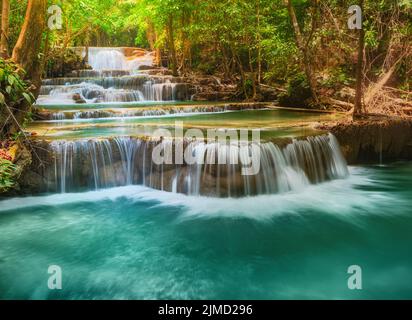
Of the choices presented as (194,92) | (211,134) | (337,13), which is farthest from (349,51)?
(211,134)

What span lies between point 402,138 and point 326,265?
6.50m

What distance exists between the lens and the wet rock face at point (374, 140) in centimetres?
923

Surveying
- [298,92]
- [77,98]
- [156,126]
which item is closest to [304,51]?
[298,92]

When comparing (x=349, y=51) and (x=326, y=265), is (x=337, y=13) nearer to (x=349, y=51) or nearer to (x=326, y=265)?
(x=349, y=51)

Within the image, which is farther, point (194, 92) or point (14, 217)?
point (194, 92)

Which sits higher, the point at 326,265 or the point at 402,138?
the point at 402,138

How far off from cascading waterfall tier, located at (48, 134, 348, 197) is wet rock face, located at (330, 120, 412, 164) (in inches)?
67.9

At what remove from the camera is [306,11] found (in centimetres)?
1548

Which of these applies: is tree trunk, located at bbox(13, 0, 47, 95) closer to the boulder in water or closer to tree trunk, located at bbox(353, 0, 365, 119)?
the boulder in water

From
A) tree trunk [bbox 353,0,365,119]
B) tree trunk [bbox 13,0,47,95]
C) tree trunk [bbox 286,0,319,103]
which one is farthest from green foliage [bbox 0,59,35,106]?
tree trunk [bbox 286,0,319,103]

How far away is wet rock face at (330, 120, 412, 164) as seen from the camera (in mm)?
9234

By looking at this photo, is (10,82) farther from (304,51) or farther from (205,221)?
(304,51)

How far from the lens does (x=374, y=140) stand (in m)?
9.60

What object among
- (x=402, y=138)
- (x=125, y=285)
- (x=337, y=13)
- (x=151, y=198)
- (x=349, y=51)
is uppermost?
(x=337, y=13)
